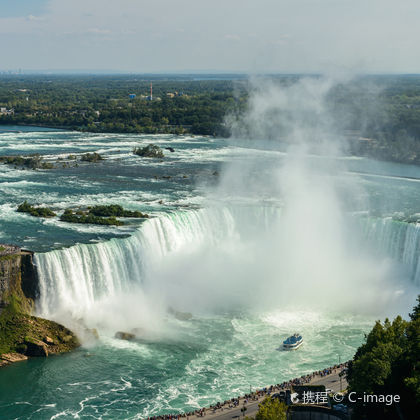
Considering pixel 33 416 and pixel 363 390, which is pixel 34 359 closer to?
pixel 33 416

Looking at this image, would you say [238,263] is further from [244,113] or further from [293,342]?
[244,113]

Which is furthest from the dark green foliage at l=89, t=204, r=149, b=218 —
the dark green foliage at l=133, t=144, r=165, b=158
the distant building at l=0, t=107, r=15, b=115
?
the distant building at l=0, t=107, r=15, b=115

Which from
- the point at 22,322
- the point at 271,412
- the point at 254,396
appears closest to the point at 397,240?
the point at 254,396

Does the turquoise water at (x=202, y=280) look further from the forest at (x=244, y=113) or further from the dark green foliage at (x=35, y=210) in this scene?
the forest at (x=244, y=113)

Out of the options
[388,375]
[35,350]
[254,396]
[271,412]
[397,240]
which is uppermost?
[397,240]

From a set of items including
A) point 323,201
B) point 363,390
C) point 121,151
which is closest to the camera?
point 363,390

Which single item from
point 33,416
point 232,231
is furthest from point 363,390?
point 232,231
